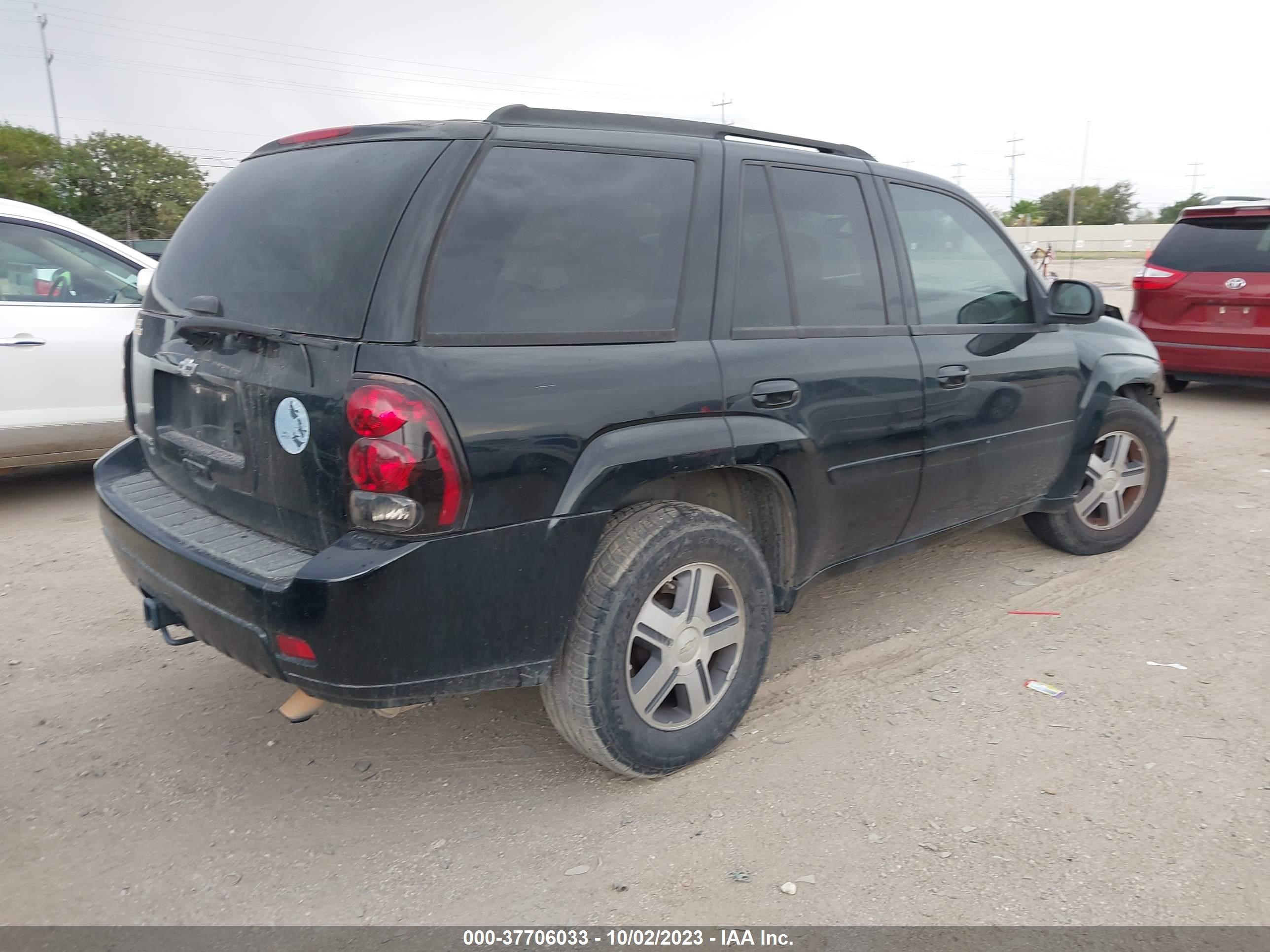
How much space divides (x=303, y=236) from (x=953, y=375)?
2.37 meters

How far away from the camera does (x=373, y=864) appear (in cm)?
266

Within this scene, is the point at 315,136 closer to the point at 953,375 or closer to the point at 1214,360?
the point at 953,375

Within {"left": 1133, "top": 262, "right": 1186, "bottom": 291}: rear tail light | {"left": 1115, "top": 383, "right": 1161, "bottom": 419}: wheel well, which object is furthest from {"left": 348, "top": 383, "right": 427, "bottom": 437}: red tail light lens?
{"left": 1133, "top": 262, "right": 1186, "bottom": 291}: rear tail light

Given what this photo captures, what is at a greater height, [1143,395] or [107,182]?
[107,182]

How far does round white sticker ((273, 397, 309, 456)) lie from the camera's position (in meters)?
2.51

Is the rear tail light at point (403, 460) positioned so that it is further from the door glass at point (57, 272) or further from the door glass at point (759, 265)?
the door glass at point (57, 272)

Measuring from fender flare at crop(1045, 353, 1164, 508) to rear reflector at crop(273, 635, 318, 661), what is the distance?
136 inches

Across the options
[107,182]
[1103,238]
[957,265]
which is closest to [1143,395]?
[957,265]

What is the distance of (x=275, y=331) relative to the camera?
263cm

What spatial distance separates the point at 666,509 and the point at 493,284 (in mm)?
845

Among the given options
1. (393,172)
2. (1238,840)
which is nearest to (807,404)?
(393,172)

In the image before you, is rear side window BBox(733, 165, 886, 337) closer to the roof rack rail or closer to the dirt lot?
the roof rack rail
